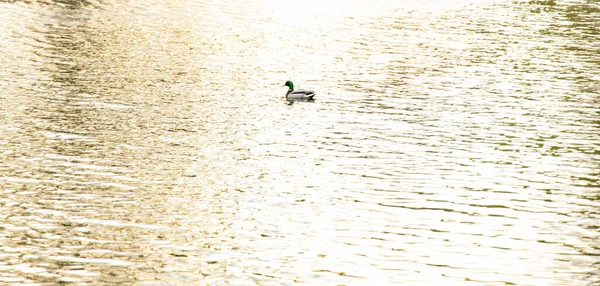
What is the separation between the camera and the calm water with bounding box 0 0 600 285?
83.0ft

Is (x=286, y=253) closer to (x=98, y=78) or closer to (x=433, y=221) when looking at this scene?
(x=433, y=221)

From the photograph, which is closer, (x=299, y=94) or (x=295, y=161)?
(x=295, y=161)

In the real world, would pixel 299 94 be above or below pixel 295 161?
below

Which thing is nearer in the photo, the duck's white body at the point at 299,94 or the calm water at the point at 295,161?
the calm water at the point at 295,161

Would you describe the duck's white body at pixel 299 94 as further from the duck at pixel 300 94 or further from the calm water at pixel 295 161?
the calm water at pixel 295 161

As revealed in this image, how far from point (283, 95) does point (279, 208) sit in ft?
78.3

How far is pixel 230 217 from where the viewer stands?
29516 millimetres

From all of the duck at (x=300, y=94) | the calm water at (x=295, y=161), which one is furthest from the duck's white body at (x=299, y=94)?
the calm water at (x=295, y=161)

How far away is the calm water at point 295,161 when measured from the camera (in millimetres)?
25297

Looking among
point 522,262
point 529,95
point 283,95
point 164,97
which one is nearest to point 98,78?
point 164,97

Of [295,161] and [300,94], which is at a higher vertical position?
[295,161]

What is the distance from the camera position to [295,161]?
123 ft

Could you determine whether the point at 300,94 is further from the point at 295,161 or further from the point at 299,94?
the point at 295,161

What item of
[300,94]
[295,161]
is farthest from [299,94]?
[295,161]
